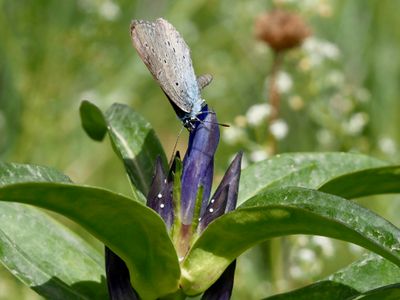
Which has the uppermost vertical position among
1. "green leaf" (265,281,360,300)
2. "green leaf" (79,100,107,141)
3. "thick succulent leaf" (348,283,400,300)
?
"green leaf" (79,100,107,141)

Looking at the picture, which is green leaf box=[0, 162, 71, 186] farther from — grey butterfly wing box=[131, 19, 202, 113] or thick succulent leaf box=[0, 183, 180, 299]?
grey butterfly wing box=[131, 19, 202, 113]

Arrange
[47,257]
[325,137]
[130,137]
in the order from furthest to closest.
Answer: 1. [325,137]
2. [130,137]
3. [47,257]

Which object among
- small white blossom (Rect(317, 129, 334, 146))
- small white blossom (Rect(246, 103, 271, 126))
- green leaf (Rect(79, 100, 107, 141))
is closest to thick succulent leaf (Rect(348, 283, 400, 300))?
green leaf (Rect(79, 100, 107, 141))

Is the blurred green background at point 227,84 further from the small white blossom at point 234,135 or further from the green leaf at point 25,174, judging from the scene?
the green leaf at point 25,174

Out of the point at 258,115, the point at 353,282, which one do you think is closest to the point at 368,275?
the point at 353,282

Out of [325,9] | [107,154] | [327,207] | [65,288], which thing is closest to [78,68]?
[107,154]

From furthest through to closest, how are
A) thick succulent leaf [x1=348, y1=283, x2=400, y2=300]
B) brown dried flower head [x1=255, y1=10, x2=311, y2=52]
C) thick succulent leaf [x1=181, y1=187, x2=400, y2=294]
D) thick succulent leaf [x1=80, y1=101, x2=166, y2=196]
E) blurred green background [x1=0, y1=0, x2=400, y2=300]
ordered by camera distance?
1. blurred green background [x1=0, y1=0, x2=400, y2=300]
2. brown dried flower head [x1=255, y1=10, x2=311, y2=52]
3. thick succulent leaf [x1=80, y1=101, x2=166, y2=196]
4. thick succulent leaf [x1=348, y1=283, x2=400, y2=300]
5. thick succulent leaf [x1=181, y1=187, x2=400, y2=294]

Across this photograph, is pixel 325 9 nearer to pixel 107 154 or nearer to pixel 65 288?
pixel 107 154

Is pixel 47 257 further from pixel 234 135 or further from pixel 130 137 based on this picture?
pixel 234 135
